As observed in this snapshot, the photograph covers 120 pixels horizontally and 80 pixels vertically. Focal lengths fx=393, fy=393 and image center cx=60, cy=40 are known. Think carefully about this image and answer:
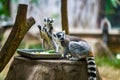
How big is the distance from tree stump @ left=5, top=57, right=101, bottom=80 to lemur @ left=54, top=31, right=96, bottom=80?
0.09 meters

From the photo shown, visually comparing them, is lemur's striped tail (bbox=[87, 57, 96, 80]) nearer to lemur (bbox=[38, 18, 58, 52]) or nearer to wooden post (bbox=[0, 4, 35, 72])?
lemur (bbox=[38, 18, 58, 52])

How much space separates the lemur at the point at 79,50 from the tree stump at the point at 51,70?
0.29 feet

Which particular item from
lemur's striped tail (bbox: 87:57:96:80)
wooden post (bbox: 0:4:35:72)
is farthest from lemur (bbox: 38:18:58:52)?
lemur's striped tail (bbox: 87:57:96:80)

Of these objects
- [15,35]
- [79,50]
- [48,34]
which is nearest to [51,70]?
[79,50]

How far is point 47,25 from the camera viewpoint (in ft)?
16.9

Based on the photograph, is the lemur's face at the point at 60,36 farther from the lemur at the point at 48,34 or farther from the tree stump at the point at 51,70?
the tree stump at the point at 51,70

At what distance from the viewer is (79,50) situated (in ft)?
15.9

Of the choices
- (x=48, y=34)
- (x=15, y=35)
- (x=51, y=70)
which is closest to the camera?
(x=51, y=70)

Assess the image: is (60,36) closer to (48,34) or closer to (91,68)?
(48,34)

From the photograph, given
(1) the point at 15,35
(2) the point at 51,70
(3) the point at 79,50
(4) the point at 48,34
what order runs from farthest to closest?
(1) the point at 15,35
(4) the point at 48,34
(3) the point at 79,50
(2) the point at 51,70

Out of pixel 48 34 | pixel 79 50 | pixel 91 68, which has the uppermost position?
pixel 48 34

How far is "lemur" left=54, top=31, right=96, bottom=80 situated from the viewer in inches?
188

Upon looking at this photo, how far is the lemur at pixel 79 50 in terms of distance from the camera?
478 centimetres

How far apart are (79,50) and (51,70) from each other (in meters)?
0.43
